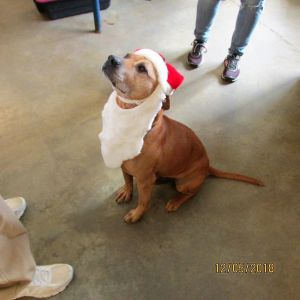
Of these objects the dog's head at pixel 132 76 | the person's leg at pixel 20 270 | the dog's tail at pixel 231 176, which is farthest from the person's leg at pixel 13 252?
the dog's tail at pixel 231 176

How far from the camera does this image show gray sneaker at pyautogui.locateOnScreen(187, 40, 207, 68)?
2727 mm

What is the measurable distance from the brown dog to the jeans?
4.00 ft

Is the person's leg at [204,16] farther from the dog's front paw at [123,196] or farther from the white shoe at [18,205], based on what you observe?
the white shoe at [18,205]

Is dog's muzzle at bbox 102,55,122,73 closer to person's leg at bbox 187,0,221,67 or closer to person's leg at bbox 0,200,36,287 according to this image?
person's leg at bbox 0,200,36,287

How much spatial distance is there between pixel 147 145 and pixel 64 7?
233 cm

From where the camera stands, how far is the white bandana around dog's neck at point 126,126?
129 centimetres

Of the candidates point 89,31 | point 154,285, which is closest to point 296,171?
point 154,285

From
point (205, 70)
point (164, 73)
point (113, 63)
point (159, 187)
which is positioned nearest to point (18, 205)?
point (159, 187)

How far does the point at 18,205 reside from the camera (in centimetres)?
181

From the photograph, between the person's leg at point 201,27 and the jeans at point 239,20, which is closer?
the jeans at point 239,20

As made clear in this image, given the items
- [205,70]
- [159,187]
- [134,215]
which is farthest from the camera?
[205,70]

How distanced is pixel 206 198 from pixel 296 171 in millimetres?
677

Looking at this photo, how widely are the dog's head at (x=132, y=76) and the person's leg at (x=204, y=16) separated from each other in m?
1.46

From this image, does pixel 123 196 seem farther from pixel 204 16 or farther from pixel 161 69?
pixel 204 16
